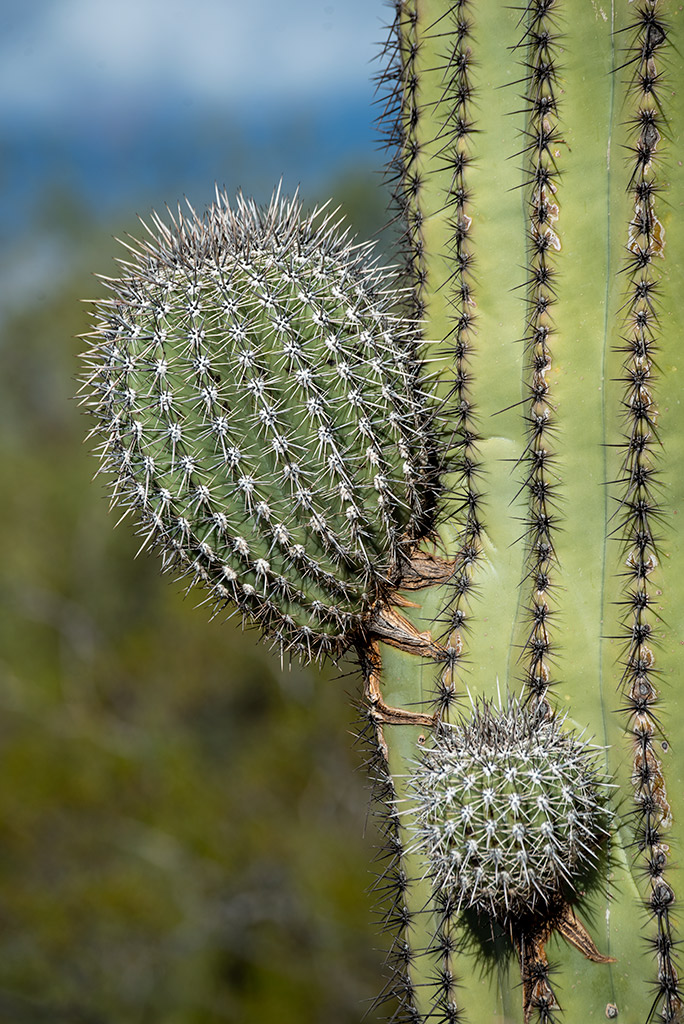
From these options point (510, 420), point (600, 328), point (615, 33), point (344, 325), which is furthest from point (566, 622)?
point (615, 33)

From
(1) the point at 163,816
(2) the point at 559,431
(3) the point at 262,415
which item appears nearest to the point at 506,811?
(2) the point at 559,431

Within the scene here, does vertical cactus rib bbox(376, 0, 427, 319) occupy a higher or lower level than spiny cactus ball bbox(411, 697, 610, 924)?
higher

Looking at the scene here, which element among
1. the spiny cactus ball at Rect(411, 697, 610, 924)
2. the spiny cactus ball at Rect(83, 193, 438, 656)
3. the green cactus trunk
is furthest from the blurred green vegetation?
the spiny cactus ball at Rect(411, 697, 610, 924)

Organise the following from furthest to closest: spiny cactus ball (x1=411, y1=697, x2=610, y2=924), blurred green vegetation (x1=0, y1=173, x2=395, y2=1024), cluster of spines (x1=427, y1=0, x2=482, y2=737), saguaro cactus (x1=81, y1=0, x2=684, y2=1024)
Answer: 1. blurred green vegetation (x1=0, y1=173, x2=395, y2=1024)
2. cluster of spines (x1=427, y1=0, x2=482, y2=737)
3. saguaro cactus (x1=81, y1=0, x2=684, y2=1024)
4. spiny cactus ball (x1=411, y1=697, x2=610, y2=924)

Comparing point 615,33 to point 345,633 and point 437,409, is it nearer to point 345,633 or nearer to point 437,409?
point 437,409

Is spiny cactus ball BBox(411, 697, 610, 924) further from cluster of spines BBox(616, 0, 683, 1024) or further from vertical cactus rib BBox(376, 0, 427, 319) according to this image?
vertical cactus rib BBox(376, 0, 427, 319)

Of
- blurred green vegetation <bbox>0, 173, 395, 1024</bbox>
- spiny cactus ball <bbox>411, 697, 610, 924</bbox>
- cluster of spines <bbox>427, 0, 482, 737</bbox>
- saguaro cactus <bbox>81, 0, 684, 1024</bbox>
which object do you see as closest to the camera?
spiny cactus ball <bbox>411, 697, 610, 924</bbox>
